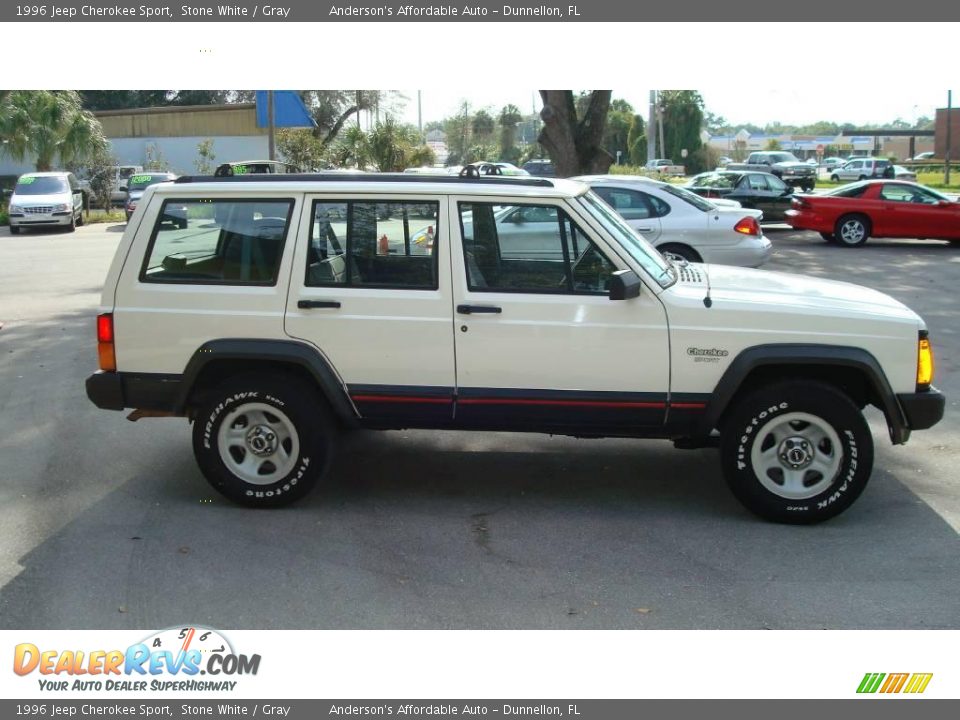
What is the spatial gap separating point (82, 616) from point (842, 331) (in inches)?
165

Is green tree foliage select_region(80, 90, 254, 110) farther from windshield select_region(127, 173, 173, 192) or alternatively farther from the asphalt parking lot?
the asphalt parking lot

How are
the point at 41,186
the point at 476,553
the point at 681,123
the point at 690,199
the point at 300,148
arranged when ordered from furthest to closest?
the point at 681,123, the point at 300,148, the point at 41,186, the point at 690,199, the point at 476,553

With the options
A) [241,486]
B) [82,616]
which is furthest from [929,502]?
[82,616]

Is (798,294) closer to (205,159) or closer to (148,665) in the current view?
(148,665)

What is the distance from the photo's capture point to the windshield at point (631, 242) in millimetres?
5926

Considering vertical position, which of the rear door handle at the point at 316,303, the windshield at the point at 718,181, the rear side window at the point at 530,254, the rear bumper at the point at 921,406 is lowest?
the rear bumper at the point at 921,406

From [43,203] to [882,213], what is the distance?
21596 millimetres

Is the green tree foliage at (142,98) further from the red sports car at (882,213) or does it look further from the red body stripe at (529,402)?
the red body stripe at (529,402)

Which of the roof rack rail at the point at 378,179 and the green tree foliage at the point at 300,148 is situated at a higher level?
the green tree foliage at the point at 300,148

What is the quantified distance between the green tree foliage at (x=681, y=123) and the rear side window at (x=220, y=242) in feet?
237

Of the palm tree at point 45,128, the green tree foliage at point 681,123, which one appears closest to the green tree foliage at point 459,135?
the green tree foliage at point 681,123

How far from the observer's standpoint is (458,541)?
5.61m

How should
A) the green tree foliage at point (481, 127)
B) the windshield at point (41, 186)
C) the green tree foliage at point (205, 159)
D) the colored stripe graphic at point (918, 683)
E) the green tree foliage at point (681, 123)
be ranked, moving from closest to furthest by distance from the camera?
the colored stripe graphic at point (918, 683), the windshield at point (41, 186), the green tree foliage at point (205, 159), the green tree foliage at point (481, 127), the green tree foliage at point (681, 123)

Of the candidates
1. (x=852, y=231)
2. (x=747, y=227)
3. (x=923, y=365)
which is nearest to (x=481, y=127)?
(x=852, y=231)
